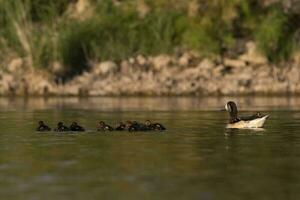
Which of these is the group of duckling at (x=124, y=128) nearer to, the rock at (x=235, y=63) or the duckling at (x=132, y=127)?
the duckling at (x=132, y=127)

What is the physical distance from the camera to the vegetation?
5434cm

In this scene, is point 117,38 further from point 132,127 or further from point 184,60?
point 132,127

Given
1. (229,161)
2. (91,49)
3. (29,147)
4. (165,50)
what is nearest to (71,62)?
(91,49)

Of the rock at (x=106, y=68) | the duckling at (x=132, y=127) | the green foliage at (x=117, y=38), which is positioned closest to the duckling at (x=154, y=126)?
the duckling at (x=132, y=127)

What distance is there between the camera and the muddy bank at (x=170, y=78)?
51875 mm

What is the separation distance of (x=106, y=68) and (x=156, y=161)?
34.4 metres

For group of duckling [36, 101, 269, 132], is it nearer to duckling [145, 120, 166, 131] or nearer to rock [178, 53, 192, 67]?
duckling [145, 120, 166, 131]

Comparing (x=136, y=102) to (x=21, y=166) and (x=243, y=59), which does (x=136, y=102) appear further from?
(x=21, y=166)

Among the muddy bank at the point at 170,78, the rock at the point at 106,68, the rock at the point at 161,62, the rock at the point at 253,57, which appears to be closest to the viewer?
the muddy bank at the point at 170,78

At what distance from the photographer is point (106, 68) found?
53.8m

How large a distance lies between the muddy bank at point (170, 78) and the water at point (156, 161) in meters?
18.1

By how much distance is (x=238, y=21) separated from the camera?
56.8 m

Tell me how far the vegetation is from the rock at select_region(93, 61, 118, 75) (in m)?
0.83

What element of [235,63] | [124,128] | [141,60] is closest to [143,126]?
[124,128]
